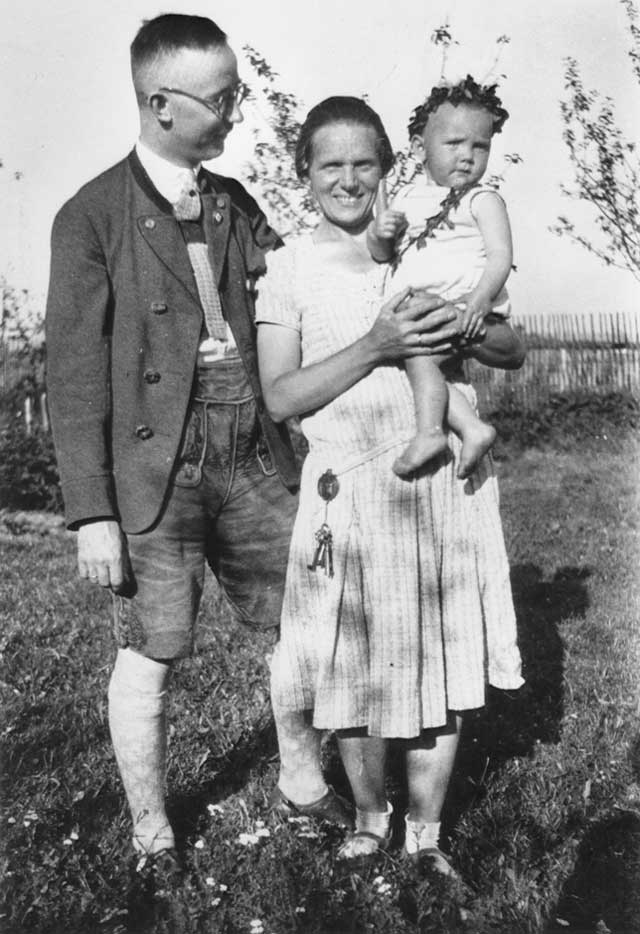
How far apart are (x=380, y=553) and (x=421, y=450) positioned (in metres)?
0.30

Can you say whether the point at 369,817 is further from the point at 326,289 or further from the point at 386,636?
the point at 326,289

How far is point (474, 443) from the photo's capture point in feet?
8.89

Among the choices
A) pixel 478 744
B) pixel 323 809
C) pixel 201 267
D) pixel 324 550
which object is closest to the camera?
pixel 324 550

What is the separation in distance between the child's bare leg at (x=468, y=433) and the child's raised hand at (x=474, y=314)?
→ 0.18 m

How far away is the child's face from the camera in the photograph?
2969mm

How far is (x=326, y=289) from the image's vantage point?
8.93 ft

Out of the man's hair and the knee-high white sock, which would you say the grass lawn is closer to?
the knee-high white sock

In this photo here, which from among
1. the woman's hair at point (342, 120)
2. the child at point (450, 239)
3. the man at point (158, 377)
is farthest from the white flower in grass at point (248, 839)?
the woman's hair at point (342, 120)

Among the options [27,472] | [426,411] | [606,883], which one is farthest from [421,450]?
[27,472]

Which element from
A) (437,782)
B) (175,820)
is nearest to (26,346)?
(175,820)

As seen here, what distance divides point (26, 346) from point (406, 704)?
8.13 meters

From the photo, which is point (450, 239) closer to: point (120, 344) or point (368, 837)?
point (120, 344)

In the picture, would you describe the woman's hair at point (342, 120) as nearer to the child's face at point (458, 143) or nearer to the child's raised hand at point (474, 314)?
the child's face at point (458, 143)

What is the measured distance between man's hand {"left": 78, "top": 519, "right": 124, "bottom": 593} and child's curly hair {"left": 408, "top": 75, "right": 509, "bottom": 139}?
1509 mm
